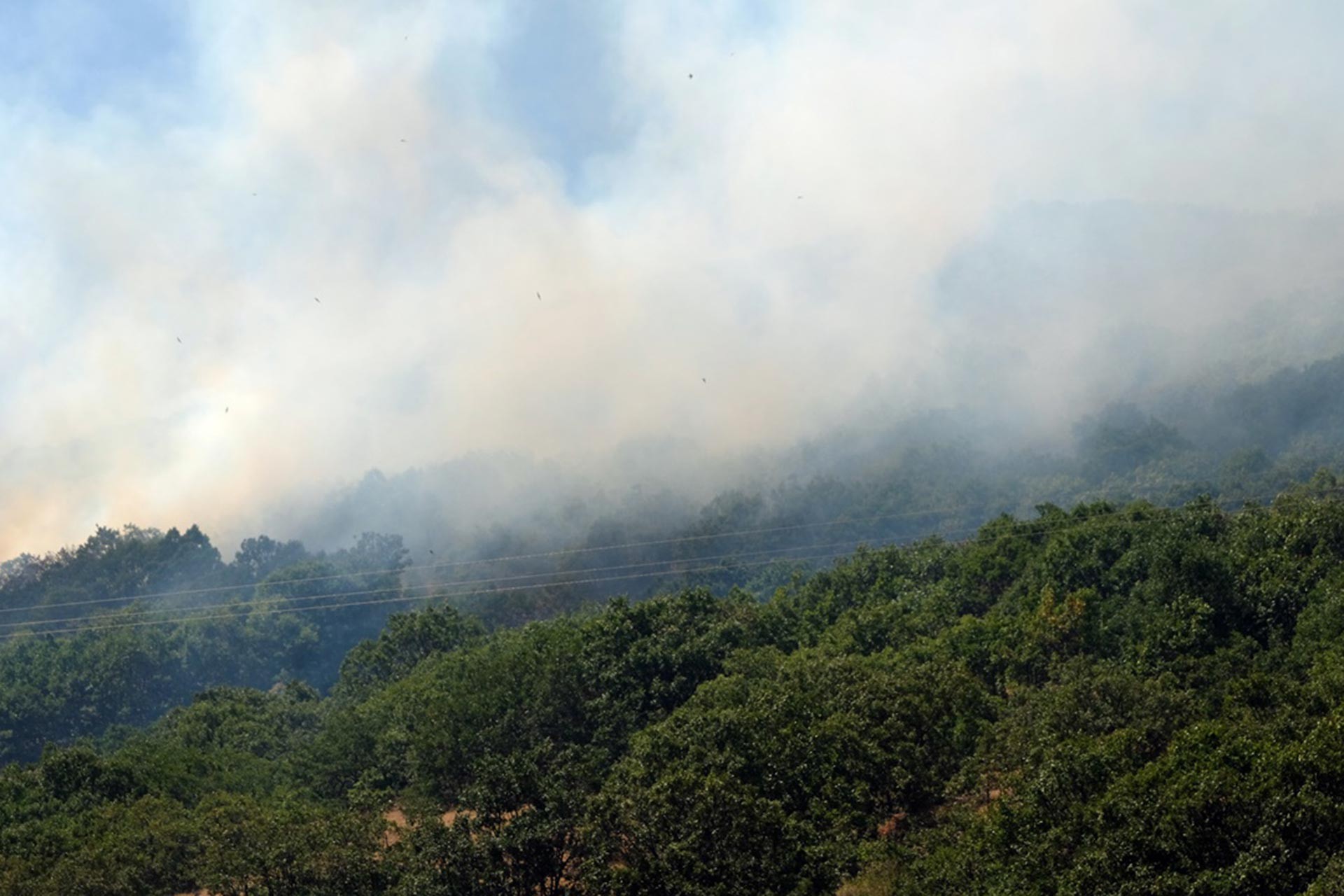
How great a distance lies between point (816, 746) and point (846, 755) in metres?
1.22

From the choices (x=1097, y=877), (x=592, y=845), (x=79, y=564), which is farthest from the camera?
(x=79, y=564)

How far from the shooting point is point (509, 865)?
51688 mm

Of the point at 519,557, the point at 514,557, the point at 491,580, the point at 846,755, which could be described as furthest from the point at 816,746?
the point at 514,557

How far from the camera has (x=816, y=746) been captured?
173ft

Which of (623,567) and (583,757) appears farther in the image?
(623,567)

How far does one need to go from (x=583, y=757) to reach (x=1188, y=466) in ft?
365

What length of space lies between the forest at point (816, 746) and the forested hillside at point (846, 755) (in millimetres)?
148

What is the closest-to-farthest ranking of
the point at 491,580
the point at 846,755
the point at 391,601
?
the point at 846,755, the point at 391,601, the point at 491,580

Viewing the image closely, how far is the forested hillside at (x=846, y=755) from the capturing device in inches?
1607

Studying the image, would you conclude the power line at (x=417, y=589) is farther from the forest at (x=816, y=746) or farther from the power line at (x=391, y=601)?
the forest at (x=816, y=746)

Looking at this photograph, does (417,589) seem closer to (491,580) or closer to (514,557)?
(491,580)

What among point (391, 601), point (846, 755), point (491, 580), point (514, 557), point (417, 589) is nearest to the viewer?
point (846, 755)

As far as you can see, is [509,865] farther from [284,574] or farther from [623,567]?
[284,574]

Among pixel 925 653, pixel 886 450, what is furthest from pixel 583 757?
pixel 886 450
